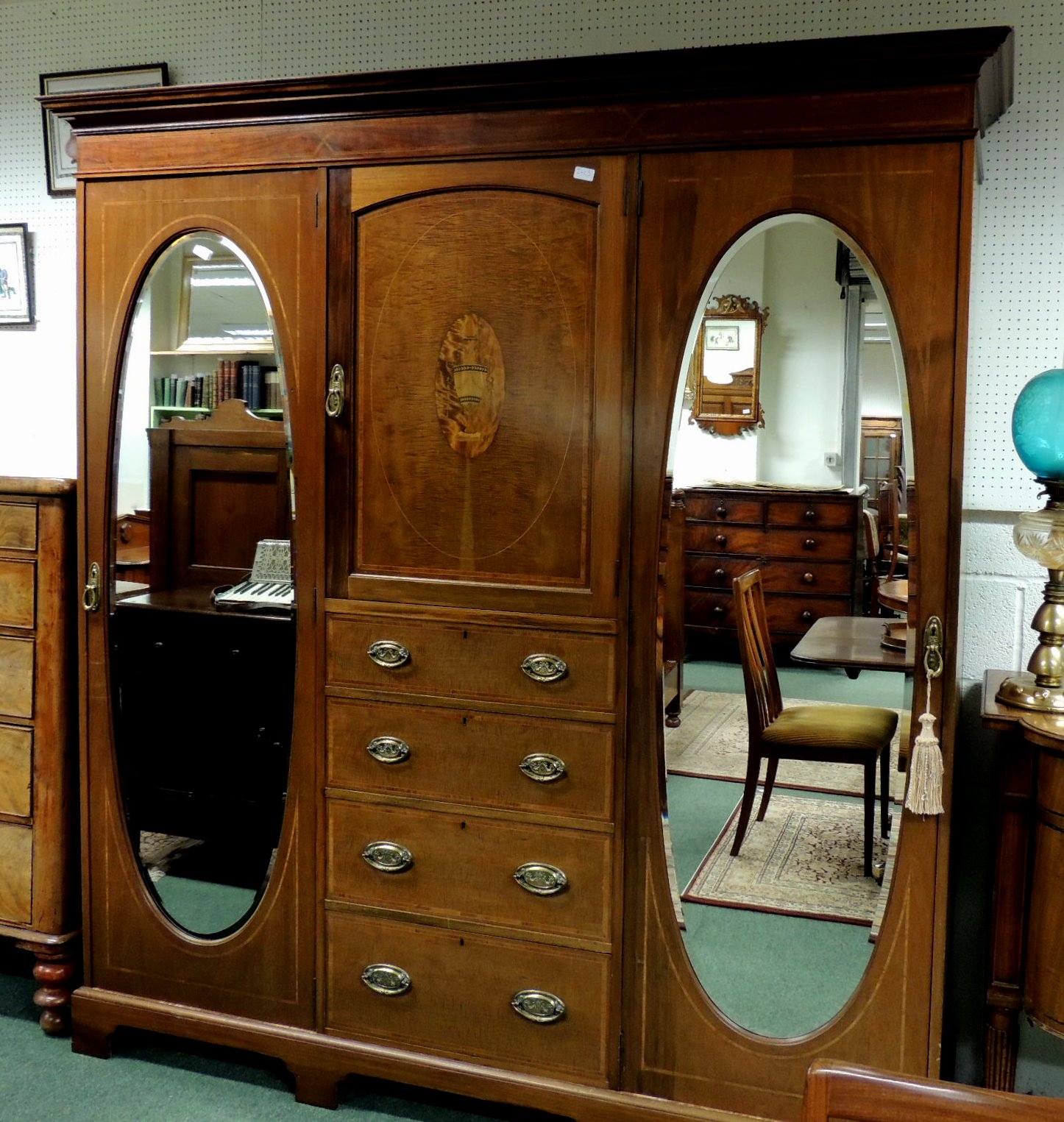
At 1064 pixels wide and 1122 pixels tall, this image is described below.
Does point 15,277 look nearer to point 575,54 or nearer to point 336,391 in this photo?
point 336,391

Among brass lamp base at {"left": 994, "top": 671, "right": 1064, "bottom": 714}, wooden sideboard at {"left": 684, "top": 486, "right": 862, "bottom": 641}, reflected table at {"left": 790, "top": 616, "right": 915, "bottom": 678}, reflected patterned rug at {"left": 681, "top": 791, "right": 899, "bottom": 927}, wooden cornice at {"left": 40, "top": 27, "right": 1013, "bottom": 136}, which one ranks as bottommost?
reflected patterned rug at {"left": 681, "top": 791, "right": 899, "bottom": 927}

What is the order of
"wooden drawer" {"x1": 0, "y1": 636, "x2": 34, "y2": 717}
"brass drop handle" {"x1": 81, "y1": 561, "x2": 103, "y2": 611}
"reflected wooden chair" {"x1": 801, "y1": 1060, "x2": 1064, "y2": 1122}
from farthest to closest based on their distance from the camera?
"wooden drawer" {"x1": 0, "y1": 636, "x2": 34, "y2": 717}, "brass drop handle" {"x1": 81, "y1": 561, "x2": 103, "y2": 611}, "reflected wooden chair" {"x1": 801, "y1": 1060, "x2": 1064, "y2": 1122}

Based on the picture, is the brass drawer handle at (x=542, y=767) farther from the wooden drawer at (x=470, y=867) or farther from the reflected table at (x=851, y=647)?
the reflected table at (x=851, y=647)

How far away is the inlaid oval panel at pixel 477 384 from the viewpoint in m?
2.09

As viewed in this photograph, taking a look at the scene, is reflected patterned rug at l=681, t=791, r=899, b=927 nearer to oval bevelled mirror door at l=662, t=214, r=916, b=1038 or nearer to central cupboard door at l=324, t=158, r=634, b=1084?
oval bevelled mirror door at l=662, t=214, r=916, b=1038

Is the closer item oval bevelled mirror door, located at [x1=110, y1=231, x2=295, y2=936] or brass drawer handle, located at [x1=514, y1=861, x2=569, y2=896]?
brass drawer handle, located at [x1=514, y1=861, x2=569, y2=896]

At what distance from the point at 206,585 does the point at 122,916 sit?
781 mm

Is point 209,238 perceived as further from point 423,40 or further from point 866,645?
point 866,645

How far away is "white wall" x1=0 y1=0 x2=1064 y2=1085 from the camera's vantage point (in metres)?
2.25

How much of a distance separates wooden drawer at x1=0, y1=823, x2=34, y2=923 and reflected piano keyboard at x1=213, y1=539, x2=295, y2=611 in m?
0.81

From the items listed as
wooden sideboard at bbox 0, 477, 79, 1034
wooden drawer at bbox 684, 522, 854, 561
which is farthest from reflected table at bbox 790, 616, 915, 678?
wooden sideboard at bbox 0, 477, 79, 1034

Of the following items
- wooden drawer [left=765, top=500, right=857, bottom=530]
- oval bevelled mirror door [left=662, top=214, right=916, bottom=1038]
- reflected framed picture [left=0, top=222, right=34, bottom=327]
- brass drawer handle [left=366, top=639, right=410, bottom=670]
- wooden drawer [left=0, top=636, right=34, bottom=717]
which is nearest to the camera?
oval bevelled mirror door [left=662, top=214, right=916, bottom=1038]

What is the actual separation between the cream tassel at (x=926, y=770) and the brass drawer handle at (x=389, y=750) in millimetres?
965

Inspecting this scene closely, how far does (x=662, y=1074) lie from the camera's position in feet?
7.02
